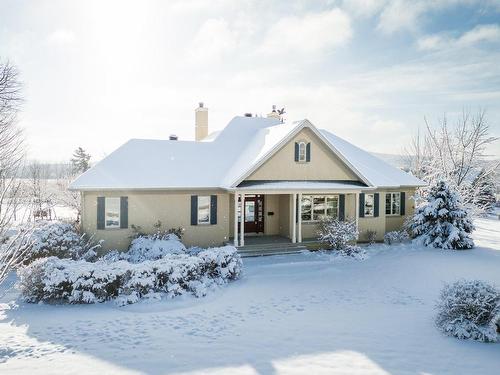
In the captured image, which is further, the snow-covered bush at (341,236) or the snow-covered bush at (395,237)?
the snow-covered bush at (395,237)

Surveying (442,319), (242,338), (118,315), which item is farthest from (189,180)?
(442,319)

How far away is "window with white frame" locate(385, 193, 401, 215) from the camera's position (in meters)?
21.7

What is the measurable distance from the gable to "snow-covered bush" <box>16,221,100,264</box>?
808 cm

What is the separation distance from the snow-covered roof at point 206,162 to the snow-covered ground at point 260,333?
625 centimetres

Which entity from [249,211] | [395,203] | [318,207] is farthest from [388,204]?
[249,211]

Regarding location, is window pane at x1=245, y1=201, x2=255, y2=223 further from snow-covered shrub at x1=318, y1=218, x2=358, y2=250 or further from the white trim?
snow-covered shrub at x1=318, y1=218, x2=358, y2=250

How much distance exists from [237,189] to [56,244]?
7997 millimetres

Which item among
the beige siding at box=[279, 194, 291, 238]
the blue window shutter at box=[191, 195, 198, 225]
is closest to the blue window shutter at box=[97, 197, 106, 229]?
the blue window shutter at box=[191, 195, 198, 225]

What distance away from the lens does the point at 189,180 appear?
1839 centimetres

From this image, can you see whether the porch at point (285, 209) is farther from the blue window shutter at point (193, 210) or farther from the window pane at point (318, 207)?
the blue window shutter at point (193, 210)

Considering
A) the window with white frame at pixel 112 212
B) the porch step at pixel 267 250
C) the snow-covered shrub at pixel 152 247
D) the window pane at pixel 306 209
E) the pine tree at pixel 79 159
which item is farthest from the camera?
the pine tree at pixel 79 159

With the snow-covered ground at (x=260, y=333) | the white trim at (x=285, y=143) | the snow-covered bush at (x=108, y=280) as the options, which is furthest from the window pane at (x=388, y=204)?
the snow-covered bush at (x=108, y=280)

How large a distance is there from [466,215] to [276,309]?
14.0 meters

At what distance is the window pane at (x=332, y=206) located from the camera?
2034 cm
